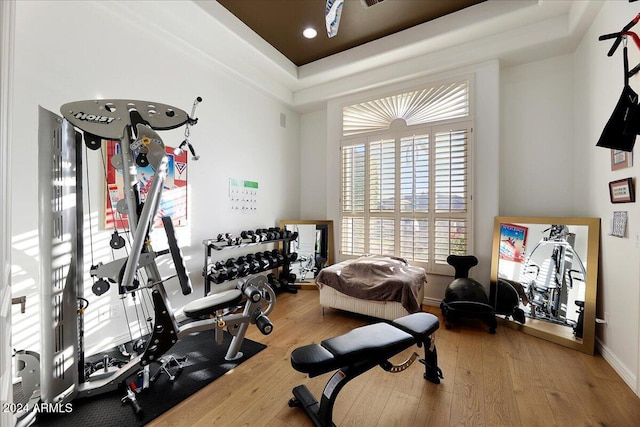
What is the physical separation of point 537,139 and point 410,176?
147 centimetres

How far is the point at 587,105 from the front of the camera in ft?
8.93

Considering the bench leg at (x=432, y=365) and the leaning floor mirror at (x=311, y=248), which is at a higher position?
the leaning floor mirror at (x=311, y=248)

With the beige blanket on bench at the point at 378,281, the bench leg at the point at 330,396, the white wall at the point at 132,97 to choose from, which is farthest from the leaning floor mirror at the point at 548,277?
the white wall at the point at 132,97

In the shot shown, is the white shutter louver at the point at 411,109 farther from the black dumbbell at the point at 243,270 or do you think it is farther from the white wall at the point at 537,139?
the black dumbbell at the point at 243,270

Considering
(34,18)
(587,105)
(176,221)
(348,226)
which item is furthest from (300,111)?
(587,105)

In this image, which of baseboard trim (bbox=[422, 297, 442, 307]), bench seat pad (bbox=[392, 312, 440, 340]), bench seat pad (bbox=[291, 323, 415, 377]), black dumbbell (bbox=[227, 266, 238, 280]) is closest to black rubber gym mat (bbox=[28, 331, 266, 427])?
Answer: black dumbbell (bbox=[227, 266, 238, 280])

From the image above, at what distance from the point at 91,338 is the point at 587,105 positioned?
5091mm

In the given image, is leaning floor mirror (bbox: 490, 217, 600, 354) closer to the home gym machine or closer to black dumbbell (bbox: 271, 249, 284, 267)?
black dumbbell (bbox: 271, 249, 284, 267)

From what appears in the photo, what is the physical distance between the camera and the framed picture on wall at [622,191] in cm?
195

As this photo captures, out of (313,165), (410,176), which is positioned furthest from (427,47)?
(313,165)

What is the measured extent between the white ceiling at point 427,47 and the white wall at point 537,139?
202mm

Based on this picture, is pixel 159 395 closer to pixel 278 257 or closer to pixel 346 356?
pixel 346 356

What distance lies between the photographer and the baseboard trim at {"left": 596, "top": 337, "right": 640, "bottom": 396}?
1852mm

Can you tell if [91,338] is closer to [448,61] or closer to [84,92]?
[84,92]
